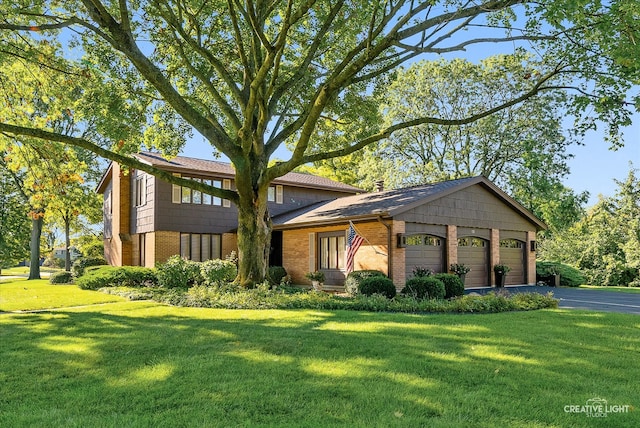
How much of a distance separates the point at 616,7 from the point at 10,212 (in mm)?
33052

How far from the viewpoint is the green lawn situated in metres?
4.18

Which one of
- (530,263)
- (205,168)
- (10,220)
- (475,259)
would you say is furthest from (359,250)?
(10,220)

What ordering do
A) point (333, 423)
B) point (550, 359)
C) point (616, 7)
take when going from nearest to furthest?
point (333, 423), point (550, 359), point (616, 7)

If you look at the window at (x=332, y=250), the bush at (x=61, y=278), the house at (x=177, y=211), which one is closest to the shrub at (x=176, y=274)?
the house at (x=177, y=211)

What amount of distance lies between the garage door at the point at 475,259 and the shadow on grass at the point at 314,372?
32.8 feet

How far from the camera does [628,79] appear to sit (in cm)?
947

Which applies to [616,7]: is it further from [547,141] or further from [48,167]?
[547,141]

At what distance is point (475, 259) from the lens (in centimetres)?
1964

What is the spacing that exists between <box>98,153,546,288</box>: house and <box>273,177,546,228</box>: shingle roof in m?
0.06

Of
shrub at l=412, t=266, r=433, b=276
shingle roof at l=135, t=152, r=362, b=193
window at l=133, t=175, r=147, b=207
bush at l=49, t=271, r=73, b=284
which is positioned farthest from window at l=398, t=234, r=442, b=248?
bush at l=49, t=271, r=73, b=284

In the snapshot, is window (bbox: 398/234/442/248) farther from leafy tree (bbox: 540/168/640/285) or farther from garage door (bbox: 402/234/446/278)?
leafy tree (bbox: 540/168/640/285)

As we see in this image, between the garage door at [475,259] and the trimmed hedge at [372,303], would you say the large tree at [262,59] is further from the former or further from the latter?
the garage door at [475,259]

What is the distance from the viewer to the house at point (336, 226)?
17141 mm

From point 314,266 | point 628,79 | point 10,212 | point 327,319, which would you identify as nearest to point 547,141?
point 314,266
